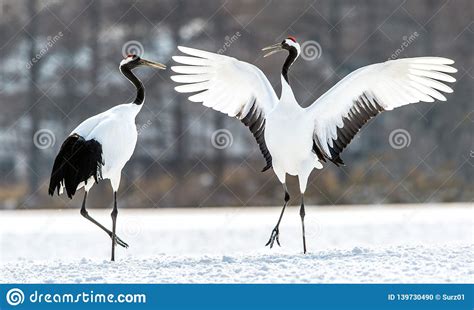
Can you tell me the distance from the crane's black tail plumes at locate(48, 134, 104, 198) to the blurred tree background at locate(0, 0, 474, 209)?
8865 mm

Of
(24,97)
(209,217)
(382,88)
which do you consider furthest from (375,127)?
(382,88)

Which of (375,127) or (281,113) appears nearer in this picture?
(281,113)

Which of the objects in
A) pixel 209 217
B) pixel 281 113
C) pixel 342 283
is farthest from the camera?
pixel 209 217

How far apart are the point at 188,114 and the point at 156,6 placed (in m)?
2.22

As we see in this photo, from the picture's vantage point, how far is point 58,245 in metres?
10.2

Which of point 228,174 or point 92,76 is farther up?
point 92,76

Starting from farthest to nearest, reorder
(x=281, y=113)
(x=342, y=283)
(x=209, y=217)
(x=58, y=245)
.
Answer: (x=209, y=217) → (x=58, y=245) → (x=281, y=113) → (x=342, y=283)

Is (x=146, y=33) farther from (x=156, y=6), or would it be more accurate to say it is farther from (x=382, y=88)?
(x=382, y=88)

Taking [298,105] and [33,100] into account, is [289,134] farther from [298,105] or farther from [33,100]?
[33,100]

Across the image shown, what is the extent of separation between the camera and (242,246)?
9.59m
